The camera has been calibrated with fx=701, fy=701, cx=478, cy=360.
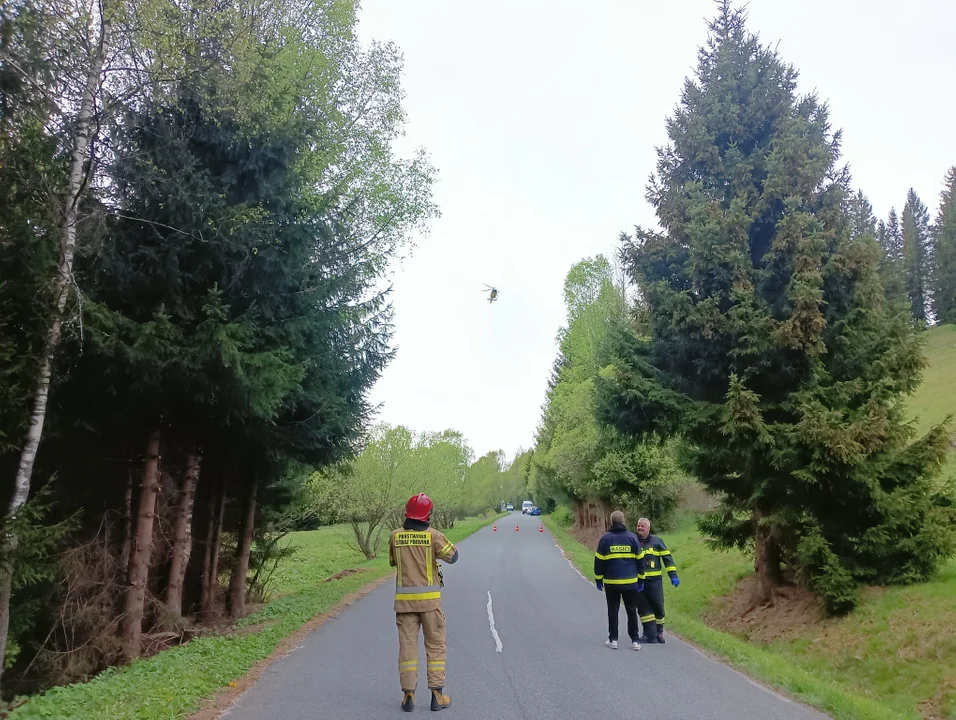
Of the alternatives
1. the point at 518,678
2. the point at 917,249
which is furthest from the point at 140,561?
the point at 917,249

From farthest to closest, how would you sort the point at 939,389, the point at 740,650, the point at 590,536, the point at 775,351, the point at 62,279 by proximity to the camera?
the point at 939,389 < the point at 590,536 < the point at 775,351 < the point at 740,650 < the point at 62,279

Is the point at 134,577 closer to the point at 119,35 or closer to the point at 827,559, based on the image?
the point at 119,35

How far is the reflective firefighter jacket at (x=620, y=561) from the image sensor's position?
32.3 ft

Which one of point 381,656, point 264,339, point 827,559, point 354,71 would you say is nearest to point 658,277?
point 827,559

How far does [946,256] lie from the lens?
7125cm

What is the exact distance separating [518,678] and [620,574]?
99.4 inches

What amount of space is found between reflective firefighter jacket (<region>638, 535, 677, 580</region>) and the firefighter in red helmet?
4398mm

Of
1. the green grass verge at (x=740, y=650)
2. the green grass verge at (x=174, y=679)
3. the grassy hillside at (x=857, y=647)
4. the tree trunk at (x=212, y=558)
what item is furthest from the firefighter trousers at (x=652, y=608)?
the tree trunk at (x=212, y=558)

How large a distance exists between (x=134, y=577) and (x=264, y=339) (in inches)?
154

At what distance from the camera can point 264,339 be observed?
10.6 meters

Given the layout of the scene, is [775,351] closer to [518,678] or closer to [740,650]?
[740,650]

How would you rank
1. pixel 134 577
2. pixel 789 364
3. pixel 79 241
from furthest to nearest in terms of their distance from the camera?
pixel 789 364
pixel 134 577
pixel 79 241

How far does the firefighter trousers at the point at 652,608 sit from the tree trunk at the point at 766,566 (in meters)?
5.33

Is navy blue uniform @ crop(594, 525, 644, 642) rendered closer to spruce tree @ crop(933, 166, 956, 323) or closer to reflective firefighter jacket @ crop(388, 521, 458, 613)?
reflective firefighter jacket @ crop(388, 521, 458, 613)
